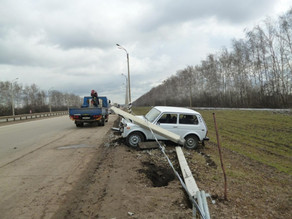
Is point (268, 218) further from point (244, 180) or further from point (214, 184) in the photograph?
point (244, 180)

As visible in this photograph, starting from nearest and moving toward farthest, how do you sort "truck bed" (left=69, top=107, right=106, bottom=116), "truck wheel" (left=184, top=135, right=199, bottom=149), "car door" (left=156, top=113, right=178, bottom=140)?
"car door" (left=156, top=113, right=178, bottom=140), "truck wheel" (left=184, top=135, right=199, bottom=149), "truck bed" (left=69, top=107, right=106, bottom=116)

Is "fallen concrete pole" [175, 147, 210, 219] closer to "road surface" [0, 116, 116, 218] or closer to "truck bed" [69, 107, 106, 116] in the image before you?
"road surface" [0, 116, 116, 218]

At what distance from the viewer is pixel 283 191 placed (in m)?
5.14

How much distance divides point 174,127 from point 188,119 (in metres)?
0.71

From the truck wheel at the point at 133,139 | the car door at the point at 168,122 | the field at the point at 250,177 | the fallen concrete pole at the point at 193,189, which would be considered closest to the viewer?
the fallen concrete pole at the point at 193,189

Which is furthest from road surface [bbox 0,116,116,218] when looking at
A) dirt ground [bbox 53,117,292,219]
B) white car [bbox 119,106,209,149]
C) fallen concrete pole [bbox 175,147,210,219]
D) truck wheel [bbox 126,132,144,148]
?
fallen concrete pole [bbox 175,147,210,219]

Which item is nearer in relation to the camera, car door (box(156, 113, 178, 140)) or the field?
the field

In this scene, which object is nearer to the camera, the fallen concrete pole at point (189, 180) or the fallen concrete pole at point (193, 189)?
the fallen concrete pole at point (193, 189)

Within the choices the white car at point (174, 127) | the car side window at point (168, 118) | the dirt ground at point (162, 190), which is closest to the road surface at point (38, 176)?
the dirt ground at point (162, 190)

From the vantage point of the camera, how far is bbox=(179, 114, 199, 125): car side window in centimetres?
891

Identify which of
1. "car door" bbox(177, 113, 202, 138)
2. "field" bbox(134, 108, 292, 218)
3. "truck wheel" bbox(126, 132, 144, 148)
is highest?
"car door" bbox(177, 113, 202, 138)

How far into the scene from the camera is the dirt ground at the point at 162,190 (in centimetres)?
371

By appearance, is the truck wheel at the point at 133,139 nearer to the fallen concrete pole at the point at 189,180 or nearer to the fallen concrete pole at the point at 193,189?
the fallen concrete pole at the point at 193,189

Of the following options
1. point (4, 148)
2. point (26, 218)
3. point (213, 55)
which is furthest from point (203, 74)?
point (26, 218)
